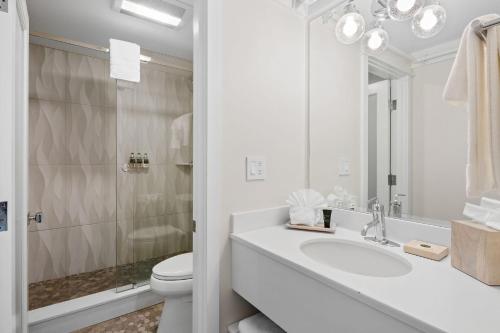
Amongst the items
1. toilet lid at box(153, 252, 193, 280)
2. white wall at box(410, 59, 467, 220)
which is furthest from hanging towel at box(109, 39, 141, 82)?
white wall at box(410, 59, 467, 220)

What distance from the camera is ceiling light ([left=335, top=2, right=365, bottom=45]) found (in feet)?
4.09

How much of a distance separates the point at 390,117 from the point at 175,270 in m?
1.57

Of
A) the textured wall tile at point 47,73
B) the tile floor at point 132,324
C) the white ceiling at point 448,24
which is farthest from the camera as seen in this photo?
the textured wall tile at point 47,73

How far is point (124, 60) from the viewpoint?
75.2 inches

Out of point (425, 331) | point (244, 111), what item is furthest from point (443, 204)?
point (244, 111)

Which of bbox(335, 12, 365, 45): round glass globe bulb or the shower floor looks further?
the shower floor

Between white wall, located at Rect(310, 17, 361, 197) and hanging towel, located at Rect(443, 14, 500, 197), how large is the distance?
2.05 ft

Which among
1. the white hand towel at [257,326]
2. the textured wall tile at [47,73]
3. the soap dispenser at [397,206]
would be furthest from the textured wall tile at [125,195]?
the soap dispenser at [397,206]

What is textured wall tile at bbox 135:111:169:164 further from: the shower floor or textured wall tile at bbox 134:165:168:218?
the shower floor

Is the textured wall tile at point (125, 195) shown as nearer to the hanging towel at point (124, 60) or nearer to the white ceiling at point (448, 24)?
the hanging towel at point (124, 60)

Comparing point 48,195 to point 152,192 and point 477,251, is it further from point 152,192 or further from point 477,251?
point 477,251

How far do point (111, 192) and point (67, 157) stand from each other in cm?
52

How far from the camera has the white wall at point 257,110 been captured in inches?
44.1

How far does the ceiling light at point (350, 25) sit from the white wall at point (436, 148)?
388 mm
